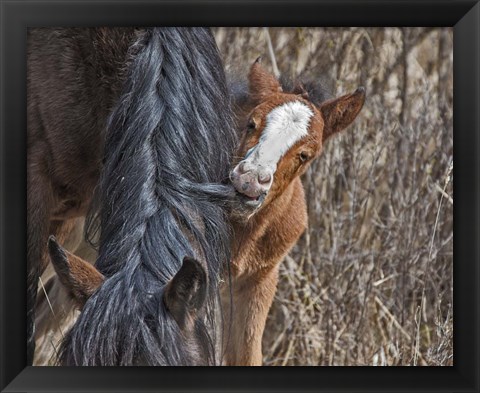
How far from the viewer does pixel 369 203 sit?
3.74 m

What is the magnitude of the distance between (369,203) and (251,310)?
991 mm

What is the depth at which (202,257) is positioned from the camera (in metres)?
2.10

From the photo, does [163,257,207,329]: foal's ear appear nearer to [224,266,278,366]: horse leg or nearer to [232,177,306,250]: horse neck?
[232,177,306,250]: horse neck

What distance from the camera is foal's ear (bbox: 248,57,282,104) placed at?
2717mm

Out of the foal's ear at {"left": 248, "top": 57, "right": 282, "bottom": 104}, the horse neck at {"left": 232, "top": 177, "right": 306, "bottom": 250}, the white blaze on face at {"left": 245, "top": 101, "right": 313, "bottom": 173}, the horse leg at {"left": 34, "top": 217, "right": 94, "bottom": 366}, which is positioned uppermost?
the foal's ear at {"left": 248, "top": 57, "right": 282, "bottom": 104}

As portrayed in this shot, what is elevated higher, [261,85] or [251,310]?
[261,85]

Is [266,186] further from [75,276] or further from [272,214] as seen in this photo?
[75,276]

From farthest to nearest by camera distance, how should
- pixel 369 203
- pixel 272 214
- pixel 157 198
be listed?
pixel 369 203
pixel 272 214
pixel 157 198

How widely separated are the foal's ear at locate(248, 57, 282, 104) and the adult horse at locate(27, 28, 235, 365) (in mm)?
136

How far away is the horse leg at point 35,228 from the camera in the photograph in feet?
8.34

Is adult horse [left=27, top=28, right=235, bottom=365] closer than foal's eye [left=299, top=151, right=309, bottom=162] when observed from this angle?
Yes

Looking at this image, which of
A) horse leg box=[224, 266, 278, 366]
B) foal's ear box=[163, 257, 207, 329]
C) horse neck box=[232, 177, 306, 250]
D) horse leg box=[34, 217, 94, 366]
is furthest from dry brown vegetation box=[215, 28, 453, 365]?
foal's ear box=[163, 257, 207, 329]
